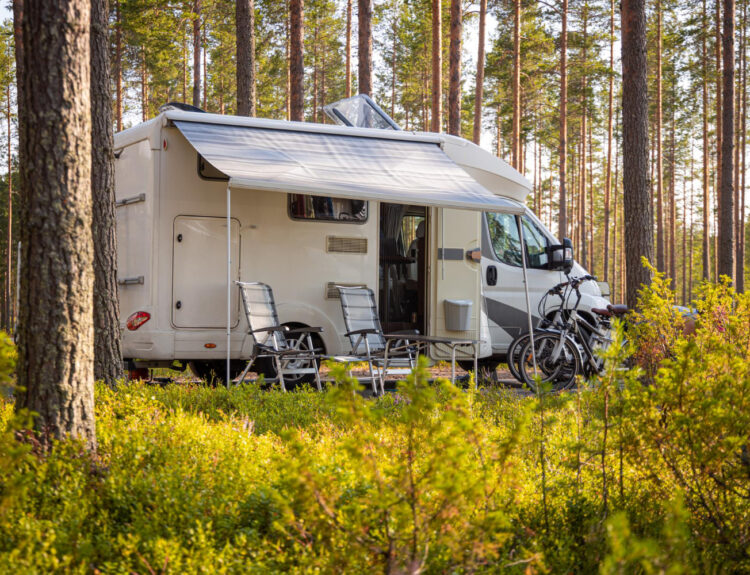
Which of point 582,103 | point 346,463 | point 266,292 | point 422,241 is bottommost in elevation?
point 346,463

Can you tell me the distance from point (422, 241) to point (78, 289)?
18.5 feet

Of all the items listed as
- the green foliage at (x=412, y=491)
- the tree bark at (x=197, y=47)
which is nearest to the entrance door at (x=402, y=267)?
the green foliage at (x=412, y=491)

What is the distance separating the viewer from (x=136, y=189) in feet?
25.0

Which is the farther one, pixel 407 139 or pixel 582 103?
pixel 582 103

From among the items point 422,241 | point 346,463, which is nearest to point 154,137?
point 422,241

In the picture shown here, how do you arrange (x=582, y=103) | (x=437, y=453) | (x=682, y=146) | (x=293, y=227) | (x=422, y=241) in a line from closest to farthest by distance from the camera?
(x=437, y=453), (x=293, y=227), (x=422, y=241), (x=582, y=103), (x=682, y=146)

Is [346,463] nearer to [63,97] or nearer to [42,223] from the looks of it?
[42,223]

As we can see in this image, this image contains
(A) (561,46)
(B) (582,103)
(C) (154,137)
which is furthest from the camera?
(B) (582,103)

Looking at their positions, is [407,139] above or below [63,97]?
above

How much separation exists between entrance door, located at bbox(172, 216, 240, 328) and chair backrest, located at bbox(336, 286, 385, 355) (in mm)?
1111

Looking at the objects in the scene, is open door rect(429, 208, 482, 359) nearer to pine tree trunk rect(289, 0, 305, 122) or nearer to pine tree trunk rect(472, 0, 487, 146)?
pine tree trunk rect(289, 0, 305, 122)

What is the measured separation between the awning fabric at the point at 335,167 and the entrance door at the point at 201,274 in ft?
2.80

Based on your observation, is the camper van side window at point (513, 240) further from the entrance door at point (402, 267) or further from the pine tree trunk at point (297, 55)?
the pine tree trunk at point (297, 55)

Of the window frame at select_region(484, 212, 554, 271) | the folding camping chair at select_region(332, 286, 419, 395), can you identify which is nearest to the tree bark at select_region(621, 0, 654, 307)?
the window frame at select_region(484, 212, 554, 271)
